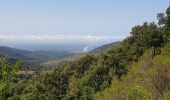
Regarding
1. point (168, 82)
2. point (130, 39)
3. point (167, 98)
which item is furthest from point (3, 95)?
point (130, 39)

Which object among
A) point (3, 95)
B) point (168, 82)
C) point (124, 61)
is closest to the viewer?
point (3, 95)

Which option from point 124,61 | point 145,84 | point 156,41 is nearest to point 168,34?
point 156,41

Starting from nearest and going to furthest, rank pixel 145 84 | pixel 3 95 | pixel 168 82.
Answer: pixel 3 95, pixel 168 82, pixel 145 84

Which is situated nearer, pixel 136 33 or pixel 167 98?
pixel 167 98

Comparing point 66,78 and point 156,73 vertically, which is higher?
point 156,73

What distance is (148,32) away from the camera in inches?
3501

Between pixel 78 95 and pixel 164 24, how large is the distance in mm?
27122

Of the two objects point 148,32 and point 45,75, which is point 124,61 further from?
point 45,75

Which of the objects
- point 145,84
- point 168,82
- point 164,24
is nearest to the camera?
point 168,82

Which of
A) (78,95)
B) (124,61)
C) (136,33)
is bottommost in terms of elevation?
(78,95)

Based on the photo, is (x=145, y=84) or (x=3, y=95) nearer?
(x=3, y=95)

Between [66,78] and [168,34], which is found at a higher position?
[168,34]

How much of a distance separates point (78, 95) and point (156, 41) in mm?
19404

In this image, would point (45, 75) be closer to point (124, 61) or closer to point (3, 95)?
point (124, 61)
